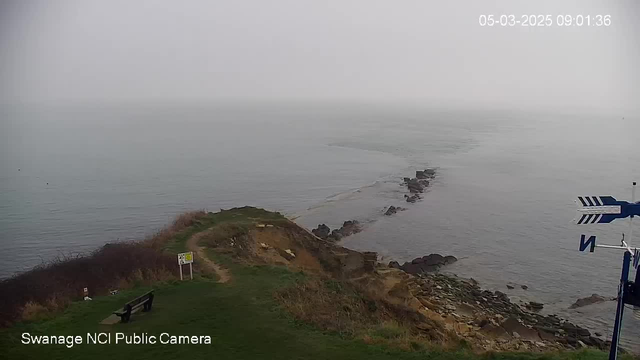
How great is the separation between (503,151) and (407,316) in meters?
93.4

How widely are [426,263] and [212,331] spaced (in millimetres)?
25191

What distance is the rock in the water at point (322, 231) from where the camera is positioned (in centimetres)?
4259

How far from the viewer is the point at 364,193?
61.6m

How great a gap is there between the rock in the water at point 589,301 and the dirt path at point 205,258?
23.0m

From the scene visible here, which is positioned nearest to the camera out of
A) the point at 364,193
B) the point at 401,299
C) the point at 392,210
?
the point at 401,299

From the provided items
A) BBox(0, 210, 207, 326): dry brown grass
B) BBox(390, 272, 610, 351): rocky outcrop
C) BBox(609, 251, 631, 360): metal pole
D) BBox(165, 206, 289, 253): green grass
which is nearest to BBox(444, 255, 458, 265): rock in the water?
BBox(390, 272, 610, 351): rocky outcrop

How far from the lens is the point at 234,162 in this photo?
85.2 metres

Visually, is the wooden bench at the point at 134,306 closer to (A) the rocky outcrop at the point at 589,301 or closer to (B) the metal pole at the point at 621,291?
(B) the metal pole at the point at 621,291

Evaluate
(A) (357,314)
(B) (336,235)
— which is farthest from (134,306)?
(B) (336,235)

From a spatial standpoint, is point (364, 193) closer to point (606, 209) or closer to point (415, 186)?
point (415, 186)

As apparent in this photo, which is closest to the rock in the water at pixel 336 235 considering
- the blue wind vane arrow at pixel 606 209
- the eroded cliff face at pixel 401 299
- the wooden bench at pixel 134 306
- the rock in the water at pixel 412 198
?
the eroded cliff face at pixel 401 299

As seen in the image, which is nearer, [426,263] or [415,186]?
[426,263]

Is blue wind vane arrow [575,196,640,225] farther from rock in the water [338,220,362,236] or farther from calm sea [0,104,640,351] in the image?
rock in the water [338,220,362,236]

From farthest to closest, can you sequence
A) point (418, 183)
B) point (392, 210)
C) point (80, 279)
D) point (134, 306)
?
point (418, 183) → point (392, 210) → point (80, 279) → point (134, 306)
